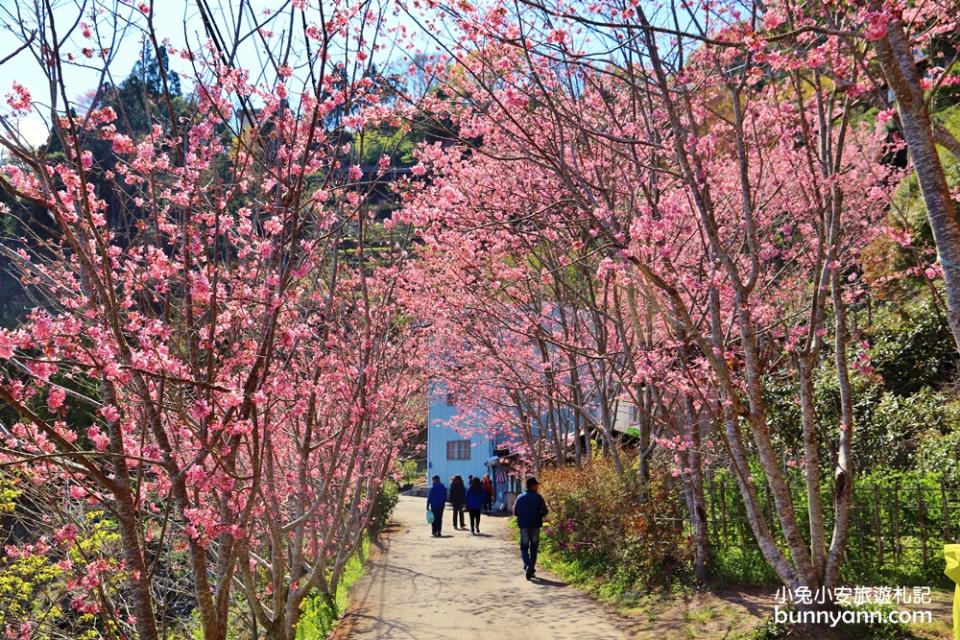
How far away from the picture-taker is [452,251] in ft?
36.0

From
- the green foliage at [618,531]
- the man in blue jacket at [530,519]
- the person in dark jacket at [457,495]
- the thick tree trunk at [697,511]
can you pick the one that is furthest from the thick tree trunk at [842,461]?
the person in dark jacket at [457,495]

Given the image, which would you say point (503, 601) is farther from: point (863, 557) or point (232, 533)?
point (232, 533)

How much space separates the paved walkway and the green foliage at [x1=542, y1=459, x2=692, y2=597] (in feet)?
2.12

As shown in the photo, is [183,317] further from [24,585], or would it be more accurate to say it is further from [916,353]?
[916,353]

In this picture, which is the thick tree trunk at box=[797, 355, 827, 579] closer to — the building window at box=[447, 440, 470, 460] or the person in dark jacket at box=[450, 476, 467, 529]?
the person in dark jacket at box=[450, 476, 467, 529]

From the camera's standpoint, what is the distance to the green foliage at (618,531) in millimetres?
10273

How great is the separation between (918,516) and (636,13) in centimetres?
611

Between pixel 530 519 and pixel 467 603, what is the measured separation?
5.87 feet

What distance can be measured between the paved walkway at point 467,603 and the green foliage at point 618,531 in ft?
2.12

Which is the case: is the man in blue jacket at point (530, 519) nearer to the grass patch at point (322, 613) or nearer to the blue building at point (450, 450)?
the grass patch at point (322, 613)

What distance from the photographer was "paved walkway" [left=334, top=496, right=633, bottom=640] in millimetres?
9023

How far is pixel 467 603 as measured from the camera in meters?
10.9

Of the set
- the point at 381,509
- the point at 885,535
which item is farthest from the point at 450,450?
the point at 885,535

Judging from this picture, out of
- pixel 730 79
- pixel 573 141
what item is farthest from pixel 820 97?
pixel 573 141
